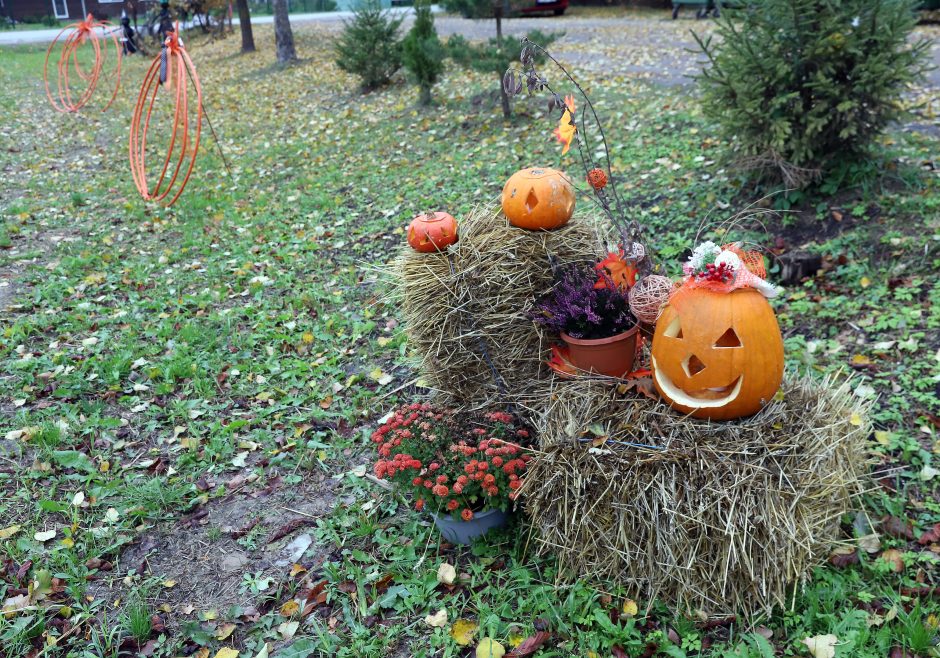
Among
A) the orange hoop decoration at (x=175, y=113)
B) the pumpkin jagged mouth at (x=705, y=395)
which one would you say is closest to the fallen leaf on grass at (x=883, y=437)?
the pumpkin jagged mouth at (x=705, y=395)

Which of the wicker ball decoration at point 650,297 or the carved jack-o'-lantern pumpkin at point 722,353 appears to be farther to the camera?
the wicker ball decoration at point 650,297

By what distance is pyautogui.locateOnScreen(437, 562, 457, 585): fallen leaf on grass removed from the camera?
2.73 metres

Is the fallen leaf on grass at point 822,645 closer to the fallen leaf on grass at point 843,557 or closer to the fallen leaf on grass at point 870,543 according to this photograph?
the fallen leaf on grass at point 843,557

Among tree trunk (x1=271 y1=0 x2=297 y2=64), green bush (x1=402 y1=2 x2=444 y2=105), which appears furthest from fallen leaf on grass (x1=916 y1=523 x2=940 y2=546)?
tree trunk (x1=271 y1=0 x2=297 y2=64)

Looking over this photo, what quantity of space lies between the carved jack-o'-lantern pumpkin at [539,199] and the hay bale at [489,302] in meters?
0.06

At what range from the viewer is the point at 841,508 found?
2625mm

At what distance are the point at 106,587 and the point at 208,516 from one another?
20.2 inches

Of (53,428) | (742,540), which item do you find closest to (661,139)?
(742,540)

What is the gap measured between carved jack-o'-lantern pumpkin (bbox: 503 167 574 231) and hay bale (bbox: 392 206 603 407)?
0.19 ft

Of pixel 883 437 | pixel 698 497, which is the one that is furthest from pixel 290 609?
pixel 883 437

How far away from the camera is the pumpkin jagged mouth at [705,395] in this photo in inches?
99.7

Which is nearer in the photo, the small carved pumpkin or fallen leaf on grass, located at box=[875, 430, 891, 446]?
fallen leaf on grass, located at box=[875, 430, 891, 446]

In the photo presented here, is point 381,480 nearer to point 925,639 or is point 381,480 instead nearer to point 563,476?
point 563,476

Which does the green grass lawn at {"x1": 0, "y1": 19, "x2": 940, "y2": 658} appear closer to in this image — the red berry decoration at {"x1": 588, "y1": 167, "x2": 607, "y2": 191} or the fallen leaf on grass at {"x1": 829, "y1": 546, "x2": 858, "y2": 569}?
the fallen leaf on grass at {"x1": 829, "y1": 546, "x2": 858, "y2": 569}
